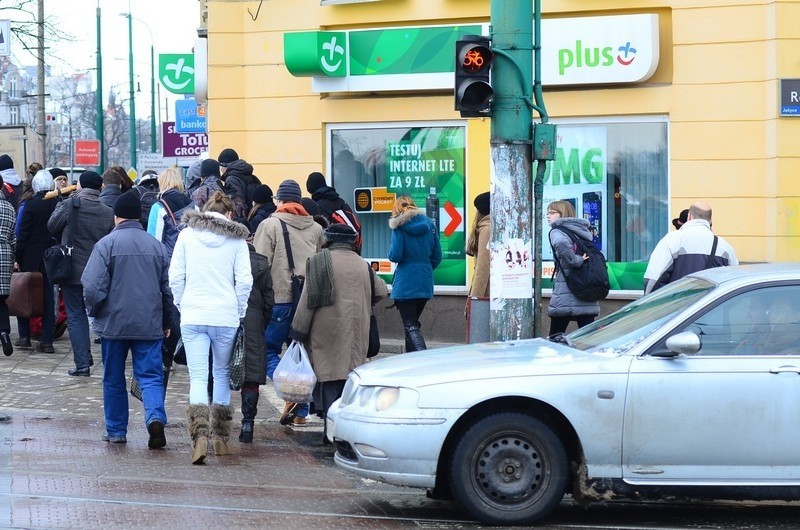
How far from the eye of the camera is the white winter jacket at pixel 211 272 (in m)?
8.44

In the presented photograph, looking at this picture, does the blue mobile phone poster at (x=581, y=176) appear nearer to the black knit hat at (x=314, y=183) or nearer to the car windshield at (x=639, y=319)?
the black knit hat at (x=314, y=183)

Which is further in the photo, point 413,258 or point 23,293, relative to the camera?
point 23,293

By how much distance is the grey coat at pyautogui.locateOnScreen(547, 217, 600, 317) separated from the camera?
1066 centimetres

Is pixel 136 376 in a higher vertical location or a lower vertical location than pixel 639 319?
lower

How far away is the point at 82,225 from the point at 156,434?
12.6 feet

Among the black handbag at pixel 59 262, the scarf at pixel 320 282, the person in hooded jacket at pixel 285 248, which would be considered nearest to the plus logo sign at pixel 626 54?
the person in hooded jacket at pixel 285 248

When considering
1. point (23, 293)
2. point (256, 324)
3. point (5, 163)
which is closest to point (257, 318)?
point (256, 324)

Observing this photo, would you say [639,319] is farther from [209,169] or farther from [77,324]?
[77,324]

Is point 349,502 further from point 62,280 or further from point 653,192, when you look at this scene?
point 653,192

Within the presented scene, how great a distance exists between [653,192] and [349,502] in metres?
7.94

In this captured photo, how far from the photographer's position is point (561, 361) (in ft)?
22.3

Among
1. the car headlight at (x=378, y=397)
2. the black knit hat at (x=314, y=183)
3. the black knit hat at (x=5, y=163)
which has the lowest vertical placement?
the car headlight at (x=378, y=397)

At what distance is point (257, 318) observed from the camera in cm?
897

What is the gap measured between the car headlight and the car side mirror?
1490 millimetres
